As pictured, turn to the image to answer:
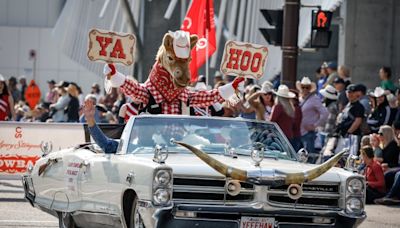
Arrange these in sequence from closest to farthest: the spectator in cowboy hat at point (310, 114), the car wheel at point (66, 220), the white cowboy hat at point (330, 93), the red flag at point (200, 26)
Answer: the car wheel at point (66, 220)
the red flag at point (200, 26)
the spectator in cowboy hat at point (310, 114)
the white cowboy hat at point (330, 93)

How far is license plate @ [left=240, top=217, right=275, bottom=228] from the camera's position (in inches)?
411

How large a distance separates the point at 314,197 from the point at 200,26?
10330 mm

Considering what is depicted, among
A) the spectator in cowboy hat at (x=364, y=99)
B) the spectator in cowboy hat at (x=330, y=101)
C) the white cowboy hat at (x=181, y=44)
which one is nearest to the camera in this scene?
the white cowboy hat at (x=181, y=44)

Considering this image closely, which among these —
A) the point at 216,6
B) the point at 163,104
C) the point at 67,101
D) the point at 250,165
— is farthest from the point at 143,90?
the point at 216,6

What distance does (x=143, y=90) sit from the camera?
46.5 ft

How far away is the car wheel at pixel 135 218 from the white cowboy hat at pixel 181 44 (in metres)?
3.76

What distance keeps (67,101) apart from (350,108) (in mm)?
7815

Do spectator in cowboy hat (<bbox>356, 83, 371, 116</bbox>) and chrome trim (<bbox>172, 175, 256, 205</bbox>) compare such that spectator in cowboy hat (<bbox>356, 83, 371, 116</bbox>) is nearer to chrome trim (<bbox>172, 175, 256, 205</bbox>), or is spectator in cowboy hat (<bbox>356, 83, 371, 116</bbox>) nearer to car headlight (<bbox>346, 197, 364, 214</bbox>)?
car headlight (<bbox>346, 197, 364, 214</bbox>)

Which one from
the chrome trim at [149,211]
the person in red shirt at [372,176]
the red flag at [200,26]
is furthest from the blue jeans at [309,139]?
the chrome trim at [149,211]

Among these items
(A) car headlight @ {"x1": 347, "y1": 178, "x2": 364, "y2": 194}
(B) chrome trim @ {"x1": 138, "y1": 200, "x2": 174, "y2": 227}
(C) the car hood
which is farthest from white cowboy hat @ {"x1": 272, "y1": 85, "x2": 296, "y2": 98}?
(B) chrome trim @ {"x1": 138, "y1": 200, "x2": 174, "y2": 227}

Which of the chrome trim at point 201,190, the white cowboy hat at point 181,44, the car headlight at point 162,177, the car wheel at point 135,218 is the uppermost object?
the white cowboy hat at point 181,44

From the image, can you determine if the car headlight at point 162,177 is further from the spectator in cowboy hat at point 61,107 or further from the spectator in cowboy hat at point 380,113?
the spectator in cowboy hat at point 61,107

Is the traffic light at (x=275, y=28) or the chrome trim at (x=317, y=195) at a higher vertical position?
the traffic light at (x=275, y=28)

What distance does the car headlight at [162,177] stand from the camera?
1034 cm
